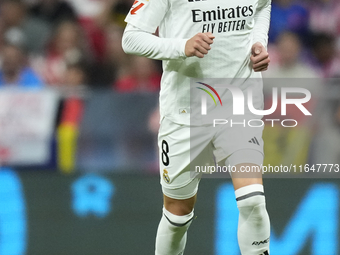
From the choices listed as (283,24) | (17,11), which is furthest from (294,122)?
(17,11)

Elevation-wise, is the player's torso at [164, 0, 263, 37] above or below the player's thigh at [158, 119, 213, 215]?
above

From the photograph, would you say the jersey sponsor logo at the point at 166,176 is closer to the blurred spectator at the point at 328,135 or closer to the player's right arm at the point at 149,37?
the player's right arm at the point at 149,37

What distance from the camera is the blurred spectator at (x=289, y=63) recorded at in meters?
5.70

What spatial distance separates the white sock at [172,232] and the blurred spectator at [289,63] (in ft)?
7.68

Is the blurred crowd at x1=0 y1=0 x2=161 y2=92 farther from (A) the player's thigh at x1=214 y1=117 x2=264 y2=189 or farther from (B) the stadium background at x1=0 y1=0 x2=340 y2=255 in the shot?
(A) the player's thigh at x1=214 y1=117 x2=264 y2=189

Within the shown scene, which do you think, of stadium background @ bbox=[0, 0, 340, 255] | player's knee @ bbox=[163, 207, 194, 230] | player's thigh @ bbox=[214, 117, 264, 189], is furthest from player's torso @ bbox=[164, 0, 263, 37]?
stadium background @ bbox=[0, 0, 340, 255]

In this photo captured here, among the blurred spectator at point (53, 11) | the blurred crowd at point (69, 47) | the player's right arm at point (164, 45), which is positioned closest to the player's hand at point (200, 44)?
the player's right arm at point (164, 45)

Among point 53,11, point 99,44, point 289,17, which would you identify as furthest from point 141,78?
point 289,17

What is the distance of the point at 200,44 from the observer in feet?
10.1

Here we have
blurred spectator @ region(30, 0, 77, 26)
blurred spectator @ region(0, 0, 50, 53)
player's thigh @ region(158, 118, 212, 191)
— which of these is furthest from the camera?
blurred spectator @ region(30, 0, 77, 26)

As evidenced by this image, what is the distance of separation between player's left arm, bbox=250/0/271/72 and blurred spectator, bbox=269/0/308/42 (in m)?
2.90

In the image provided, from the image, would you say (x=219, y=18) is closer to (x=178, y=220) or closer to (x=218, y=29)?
(x=218, y=29)

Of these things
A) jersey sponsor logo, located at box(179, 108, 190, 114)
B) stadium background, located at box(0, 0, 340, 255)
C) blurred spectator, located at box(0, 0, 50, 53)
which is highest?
blurred spectator, located at box(0, 0, 50, 53)

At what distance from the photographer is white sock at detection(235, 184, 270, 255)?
3115 millimetres
